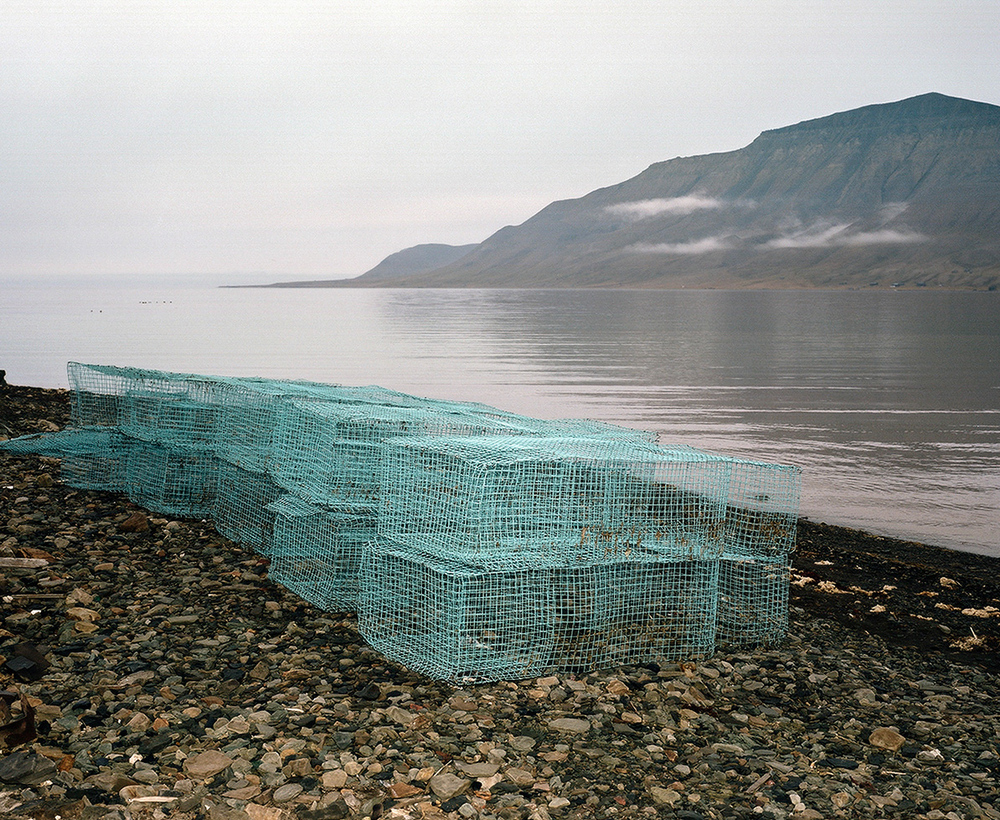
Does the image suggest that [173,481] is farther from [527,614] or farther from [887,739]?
[887,739]

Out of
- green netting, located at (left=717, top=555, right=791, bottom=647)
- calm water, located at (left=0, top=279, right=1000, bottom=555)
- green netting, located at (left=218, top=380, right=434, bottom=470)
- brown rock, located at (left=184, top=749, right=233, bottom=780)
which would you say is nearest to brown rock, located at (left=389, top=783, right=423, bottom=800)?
brown rock, located at (left=184, top=749, right=233, bottom=780)

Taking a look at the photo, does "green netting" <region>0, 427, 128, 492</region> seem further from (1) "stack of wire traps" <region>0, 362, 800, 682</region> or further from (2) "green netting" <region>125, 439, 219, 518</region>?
(1) "stack of wire traps" <region>0, 362, 800, 682</region>

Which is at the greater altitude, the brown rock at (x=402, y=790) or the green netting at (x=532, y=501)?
the green netting at (x=532, y=501)

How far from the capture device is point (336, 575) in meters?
7.67

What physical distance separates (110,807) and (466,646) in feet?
8.41

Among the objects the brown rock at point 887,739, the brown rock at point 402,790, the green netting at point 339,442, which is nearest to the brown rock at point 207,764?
the brown rock at point 402,790

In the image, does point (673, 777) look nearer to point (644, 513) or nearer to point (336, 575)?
point (644, 513)

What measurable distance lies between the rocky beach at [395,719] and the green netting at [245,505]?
50cm

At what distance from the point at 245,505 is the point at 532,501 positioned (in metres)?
4.01

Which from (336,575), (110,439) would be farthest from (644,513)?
(110,439)

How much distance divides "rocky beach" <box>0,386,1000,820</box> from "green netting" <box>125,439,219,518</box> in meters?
1.20

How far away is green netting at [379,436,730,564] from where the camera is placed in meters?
6.33

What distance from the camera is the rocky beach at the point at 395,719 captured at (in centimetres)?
491

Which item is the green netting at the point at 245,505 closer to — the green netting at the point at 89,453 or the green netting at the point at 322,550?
the green netting at the point at 322,550
